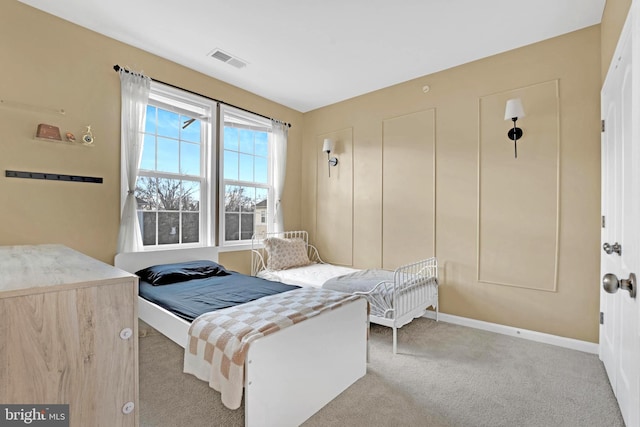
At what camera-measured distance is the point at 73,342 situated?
0.88m

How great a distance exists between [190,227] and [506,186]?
344cm

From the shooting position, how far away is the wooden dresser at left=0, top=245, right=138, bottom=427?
2.61 feet

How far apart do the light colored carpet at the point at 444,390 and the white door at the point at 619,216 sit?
209 millimetres

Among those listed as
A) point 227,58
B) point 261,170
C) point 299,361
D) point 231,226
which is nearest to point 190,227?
point 231,226

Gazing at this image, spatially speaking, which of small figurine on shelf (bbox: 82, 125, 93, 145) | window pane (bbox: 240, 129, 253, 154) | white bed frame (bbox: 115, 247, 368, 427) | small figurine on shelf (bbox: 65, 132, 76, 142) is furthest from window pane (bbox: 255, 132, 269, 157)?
white bed frame (bbox: 115, 247, 368, 427)

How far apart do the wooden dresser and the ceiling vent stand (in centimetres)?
274

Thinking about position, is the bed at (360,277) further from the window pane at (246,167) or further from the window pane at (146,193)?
the window pane at (146,193)

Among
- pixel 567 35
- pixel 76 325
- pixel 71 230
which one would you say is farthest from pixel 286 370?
pixel 567 35

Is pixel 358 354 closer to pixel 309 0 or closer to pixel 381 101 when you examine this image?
pixel 309 0

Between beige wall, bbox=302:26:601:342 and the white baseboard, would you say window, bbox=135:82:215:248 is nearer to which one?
beige wall, bbox=302:26:601:342

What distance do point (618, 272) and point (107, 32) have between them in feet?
14.3

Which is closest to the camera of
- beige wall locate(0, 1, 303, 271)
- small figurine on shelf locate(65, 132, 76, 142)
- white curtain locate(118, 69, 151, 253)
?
beige wall locate(0, 1, 303, 271)
